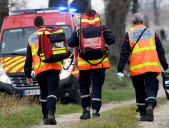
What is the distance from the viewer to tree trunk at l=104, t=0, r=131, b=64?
28.2 metres

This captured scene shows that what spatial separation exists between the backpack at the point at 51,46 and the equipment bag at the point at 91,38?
0.31 meters

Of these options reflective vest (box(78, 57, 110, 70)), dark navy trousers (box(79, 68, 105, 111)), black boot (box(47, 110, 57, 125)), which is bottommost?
black boot (box(47, 110, 57, 125))

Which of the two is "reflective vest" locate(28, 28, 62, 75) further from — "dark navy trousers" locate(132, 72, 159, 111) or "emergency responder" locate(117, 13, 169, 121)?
"dark navy trousers" locate(132, 72, 159, 111)

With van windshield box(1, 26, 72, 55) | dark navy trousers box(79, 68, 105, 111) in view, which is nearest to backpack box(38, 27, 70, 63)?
dark navy trousers box(79, 68, 105, 111)

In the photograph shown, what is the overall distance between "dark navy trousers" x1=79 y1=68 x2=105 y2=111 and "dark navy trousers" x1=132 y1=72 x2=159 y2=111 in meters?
0.58

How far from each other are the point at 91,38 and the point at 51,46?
0.66 metres

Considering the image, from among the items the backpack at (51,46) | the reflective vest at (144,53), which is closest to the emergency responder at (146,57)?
the reflective vest at (144,53)

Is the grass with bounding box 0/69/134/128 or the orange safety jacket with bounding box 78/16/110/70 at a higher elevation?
the orange safety jacket with bounding box 78/16/110/70

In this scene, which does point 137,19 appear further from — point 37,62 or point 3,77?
point 3,77

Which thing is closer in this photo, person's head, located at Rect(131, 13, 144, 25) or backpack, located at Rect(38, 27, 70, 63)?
backpack, located at Rect(38, 27, 70, 63)

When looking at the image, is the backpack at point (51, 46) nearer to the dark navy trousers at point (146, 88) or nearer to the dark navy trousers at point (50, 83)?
the dark navy trousers at point (50, 83)

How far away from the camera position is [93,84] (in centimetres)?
1012

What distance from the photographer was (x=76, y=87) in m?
14.5

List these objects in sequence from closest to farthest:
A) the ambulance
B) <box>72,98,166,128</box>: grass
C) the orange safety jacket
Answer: <box>72,98,166,128</box>: grass → the orange safety jacket → the ambulance
